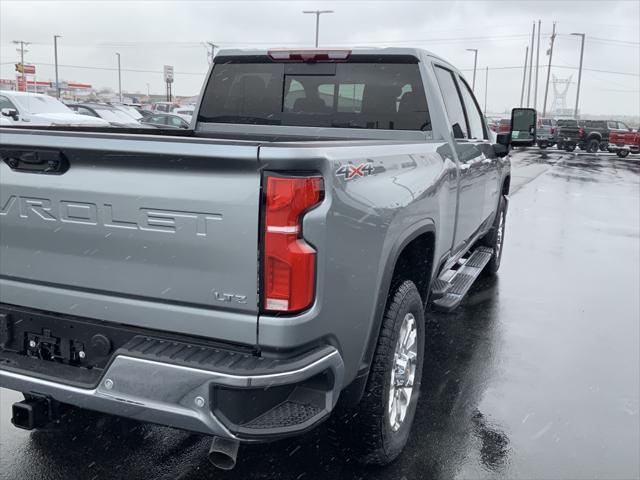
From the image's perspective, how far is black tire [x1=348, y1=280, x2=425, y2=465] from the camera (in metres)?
2.91

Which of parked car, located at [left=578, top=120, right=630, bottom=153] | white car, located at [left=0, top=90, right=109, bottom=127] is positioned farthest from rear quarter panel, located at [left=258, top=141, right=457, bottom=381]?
parked car, located at [left=578, top=120, right=630, bottom=153]

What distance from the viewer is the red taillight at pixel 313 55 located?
4352 mm

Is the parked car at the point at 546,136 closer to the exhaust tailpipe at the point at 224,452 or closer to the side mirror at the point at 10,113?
the side mirror at the point at 10,113

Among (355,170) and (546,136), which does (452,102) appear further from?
(546,136)

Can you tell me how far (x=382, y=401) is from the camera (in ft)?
9.63

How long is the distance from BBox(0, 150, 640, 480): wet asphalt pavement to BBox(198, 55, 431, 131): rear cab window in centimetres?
180

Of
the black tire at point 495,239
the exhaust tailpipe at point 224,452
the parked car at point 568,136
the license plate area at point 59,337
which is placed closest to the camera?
the exhaust tailpipe at point 224,452

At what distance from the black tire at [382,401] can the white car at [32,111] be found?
51.6ft

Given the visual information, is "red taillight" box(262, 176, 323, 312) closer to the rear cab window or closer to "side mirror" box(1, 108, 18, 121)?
the rear cab window

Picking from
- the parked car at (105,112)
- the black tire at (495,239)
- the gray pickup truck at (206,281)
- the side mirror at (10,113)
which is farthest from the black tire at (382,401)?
the parked car at (105,112)

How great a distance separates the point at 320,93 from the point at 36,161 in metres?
2.39

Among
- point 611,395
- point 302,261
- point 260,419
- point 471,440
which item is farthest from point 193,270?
point 611,395

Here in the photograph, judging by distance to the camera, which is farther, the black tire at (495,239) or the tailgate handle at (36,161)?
the black tire at (495,239)

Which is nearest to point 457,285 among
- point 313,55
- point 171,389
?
point 313,55
